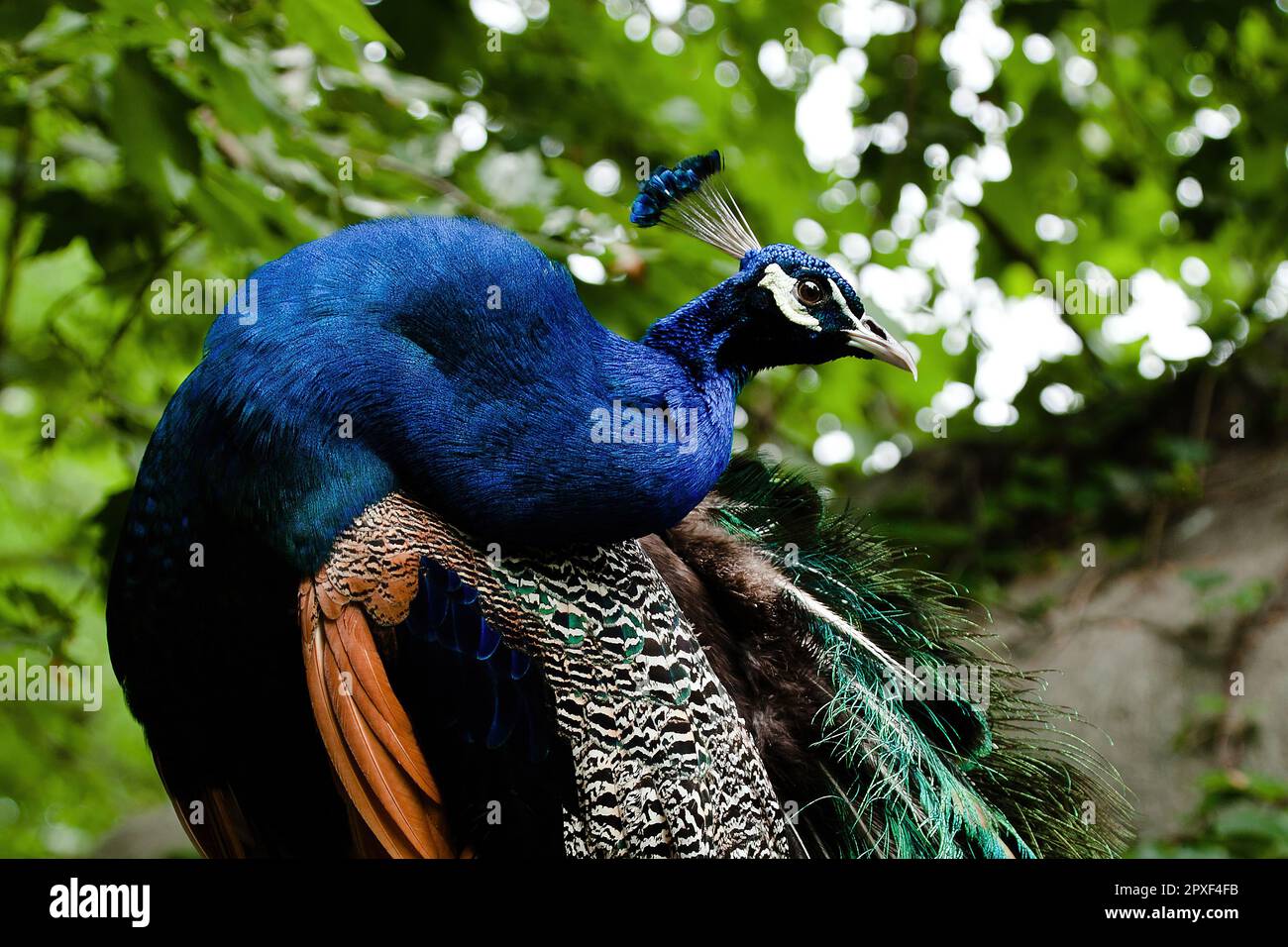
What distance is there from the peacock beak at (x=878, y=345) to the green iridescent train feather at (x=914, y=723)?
49 cm

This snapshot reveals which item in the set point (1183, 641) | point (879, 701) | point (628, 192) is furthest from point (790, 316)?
point (1183, 641)

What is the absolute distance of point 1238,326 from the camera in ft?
15.2

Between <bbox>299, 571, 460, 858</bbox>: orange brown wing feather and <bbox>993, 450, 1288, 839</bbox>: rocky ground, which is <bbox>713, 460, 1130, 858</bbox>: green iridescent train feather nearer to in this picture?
<bbox>299, 571, 460, 858</bbox>: orange brown wing feather

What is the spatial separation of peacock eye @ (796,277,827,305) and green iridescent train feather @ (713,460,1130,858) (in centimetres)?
56

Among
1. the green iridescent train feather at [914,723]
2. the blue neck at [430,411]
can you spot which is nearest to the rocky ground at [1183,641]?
the green iridescent train feather at [914,723]

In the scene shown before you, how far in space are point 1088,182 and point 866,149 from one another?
1321 millimetres

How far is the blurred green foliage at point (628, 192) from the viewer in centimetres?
257

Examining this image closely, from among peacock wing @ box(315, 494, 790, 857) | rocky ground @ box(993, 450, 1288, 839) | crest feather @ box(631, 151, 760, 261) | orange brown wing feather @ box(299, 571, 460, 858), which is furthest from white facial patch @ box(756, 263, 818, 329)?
rocky ground @ box(993, 450, 1288, 839)

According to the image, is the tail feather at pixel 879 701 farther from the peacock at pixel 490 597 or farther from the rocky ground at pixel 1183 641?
the rocky ground at pixel 1183 641

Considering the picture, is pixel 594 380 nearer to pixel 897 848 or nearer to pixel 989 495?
pixel 897 848

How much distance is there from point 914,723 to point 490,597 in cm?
83

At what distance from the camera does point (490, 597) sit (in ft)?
6.17

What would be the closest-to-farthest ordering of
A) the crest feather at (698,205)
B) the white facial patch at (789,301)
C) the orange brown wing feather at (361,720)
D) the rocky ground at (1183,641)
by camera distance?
the orange brown wing feather at (361,720)
the white facial patch at (789,301)
the crest feather at (698,205)
the rocky ground at (1183,641)
